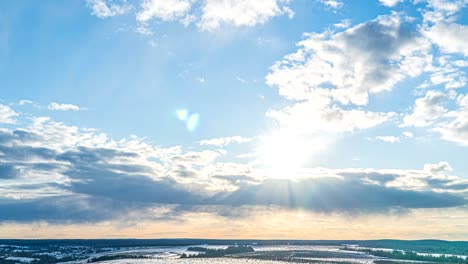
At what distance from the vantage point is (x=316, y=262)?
185375 mm

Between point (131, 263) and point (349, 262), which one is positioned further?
point (349, 262)

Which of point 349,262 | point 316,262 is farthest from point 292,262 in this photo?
point 349,262

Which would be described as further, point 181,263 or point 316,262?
point 316,262

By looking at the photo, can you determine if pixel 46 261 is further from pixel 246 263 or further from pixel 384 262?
pixel 384 262

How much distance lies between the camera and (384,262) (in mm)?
179250

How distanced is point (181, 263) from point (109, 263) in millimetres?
25177

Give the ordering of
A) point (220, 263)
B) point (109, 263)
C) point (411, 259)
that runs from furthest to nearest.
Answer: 1. point (411, 259)
2. point (220, 263)
3. point (109, 263)

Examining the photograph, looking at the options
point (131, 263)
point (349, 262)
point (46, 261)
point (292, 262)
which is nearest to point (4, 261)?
point (46, 261)

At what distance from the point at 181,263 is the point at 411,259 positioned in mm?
94792

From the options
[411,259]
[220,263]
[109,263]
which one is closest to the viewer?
[109,263]

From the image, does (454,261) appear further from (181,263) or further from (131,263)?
(131,263)

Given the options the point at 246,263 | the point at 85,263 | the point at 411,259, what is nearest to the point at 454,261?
the point at 411,259

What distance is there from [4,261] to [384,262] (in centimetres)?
14034

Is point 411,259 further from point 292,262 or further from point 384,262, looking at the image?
point 292,262
